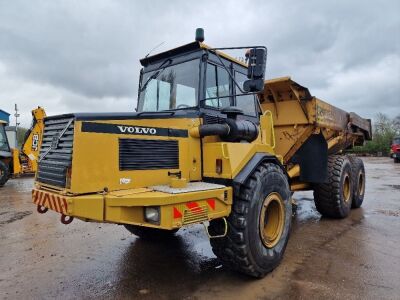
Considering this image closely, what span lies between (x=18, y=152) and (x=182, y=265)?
11.1 metres

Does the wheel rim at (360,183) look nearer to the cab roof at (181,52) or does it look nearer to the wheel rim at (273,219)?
the wheel rim at (273,219)

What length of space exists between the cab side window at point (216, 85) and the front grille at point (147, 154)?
0.74 meters

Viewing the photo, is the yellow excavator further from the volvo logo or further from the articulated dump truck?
the volvo logo

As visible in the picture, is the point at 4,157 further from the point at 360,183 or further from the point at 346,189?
the point at 360,183

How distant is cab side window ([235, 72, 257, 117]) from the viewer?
4.55 meters

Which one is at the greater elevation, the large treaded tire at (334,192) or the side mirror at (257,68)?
the side mirror at (257,68)

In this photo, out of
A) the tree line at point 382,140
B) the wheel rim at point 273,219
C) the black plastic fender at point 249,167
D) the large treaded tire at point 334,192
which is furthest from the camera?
the tree line at point 382,140

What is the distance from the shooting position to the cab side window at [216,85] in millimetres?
4047

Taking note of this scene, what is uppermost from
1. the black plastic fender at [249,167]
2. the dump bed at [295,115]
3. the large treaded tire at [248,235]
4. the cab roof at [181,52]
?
the cab roof at [181,52]

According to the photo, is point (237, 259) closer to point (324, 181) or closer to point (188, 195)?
point (188, 195)

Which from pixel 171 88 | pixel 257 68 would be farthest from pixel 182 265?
pixel 257 68

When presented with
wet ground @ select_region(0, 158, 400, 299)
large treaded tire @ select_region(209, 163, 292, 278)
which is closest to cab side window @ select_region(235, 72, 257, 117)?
large treaded tire @ select_region(209, 163, 292, 278)

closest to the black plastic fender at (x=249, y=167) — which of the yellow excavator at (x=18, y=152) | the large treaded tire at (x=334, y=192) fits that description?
the large treaded tire at (x=334, y=192)

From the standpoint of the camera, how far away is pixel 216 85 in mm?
4160
